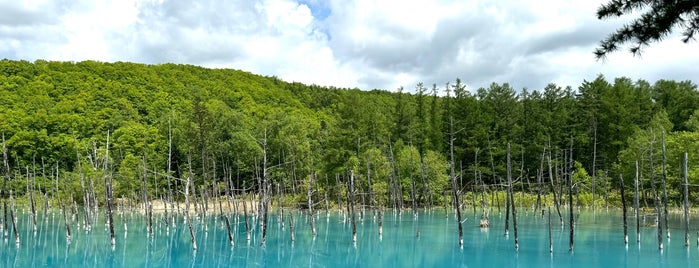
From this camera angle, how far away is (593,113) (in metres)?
59.1

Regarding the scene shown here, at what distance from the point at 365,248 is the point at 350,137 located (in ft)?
80.4

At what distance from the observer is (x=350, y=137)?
5328 cm

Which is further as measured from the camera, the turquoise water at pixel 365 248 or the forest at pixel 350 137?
the forest at pixel 350 137

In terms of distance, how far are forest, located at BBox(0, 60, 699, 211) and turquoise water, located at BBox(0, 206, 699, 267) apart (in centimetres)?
1212

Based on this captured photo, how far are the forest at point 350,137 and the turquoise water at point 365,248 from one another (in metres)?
12.1

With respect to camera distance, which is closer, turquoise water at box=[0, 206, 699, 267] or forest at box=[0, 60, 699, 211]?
turquoise water at box=[0, 206, 699, 267]

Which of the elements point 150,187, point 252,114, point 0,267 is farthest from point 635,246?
point 252,114

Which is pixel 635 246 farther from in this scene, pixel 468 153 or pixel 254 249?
→ pixel 468 153

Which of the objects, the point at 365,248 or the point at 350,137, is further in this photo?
the point at 350,137

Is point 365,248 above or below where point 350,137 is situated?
below

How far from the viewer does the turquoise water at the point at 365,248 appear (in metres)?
24.6

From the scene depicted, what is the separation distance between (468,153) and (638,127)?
1624 centimetres

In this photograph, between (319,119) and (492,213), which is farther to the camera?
(319,119)

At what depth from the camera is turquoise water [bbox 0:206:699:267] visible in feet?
80.7
